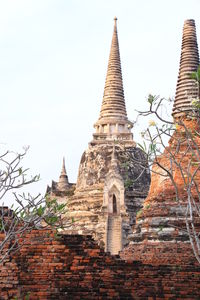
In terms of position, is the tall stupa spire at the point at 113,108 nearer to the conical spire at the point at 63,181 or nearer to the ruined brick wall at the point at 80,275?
the conical spire at the point at 63,181

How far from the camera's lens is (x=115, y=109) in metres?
36.9

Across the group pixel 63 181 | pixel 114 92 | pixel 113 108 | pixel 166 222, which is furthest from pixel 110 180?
pixel 166 222

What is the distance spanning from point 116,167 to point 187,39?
14.5 meters

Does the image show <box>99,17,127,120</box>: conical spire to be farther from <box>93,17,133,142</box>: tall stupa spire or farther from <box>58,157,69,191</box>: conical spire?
<box>58,157,69,191</box>: conical spire

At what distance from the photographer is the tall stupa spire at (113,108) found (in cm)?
3622

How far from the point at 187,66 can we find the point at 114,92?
2062cm

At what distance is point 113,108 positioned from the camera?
36.9m

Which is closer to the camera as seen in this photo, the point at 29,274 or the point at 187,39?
the point at 29,274

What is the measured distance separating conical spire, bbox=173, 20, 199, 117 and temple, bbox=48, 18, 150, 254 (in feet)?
25.9

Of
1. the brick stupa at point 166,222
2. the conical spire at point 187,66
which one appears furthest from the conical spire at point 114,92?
the brick stupa at point 166,222

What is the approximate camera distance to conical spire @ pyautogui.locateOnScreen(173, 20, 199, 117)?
16391 millimetres

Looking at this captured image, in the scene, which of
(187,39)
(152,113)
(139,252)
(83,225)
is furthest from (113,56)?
(152,113)

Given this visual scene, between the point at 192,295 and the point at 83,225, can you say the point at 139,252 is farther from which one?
the point at 83,225

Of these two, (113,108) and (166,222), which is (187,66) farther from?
(113,108)
